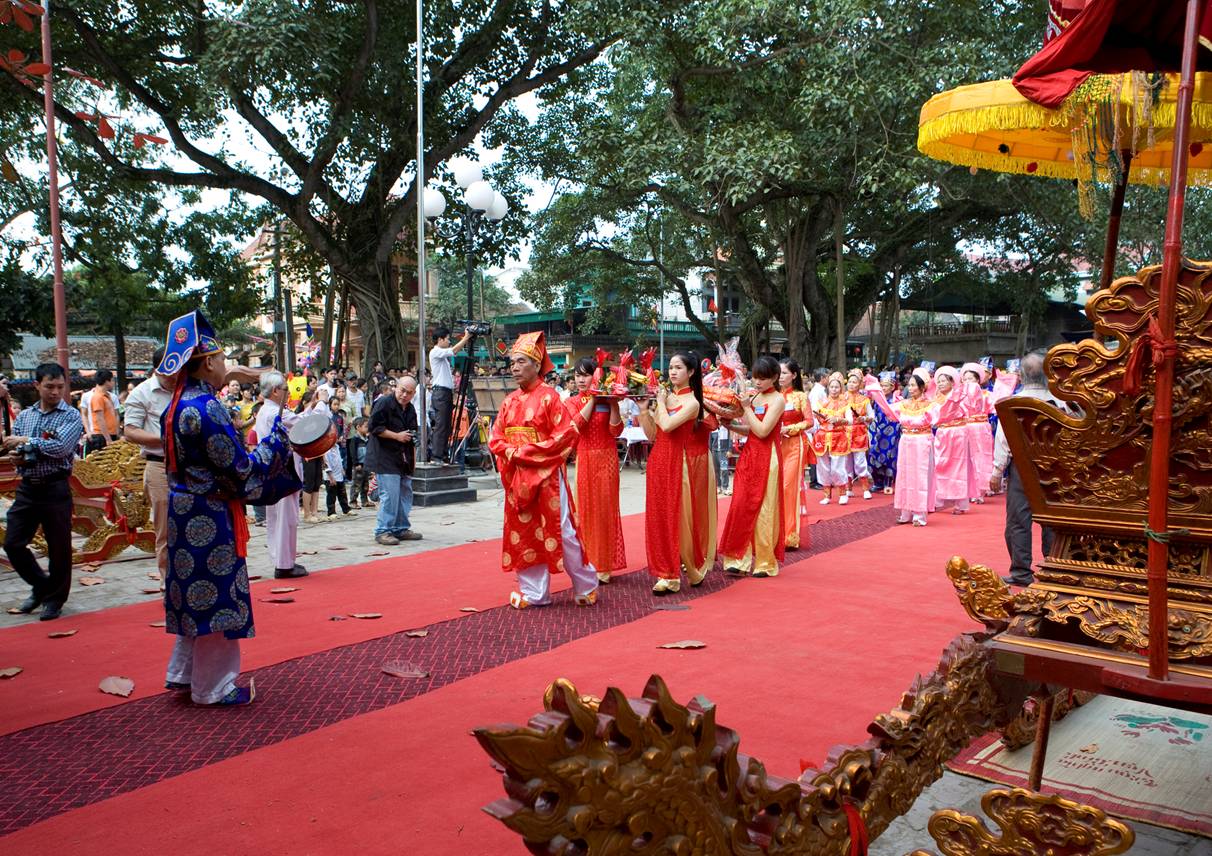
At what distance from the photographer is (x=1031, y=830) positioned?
1.94 meters

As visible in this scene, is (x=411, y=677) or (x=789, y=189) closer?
(x=411, y=677)

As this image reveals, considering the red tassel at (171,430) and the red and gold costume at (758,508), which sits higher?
the red tassel at (171,430)

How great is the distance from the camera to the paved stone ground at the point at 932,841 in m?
2.69

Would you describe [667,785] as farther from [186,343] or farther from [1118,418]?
[186,343]

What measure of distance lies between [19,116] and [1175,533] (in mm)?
17633

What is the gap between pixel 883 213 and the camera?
2120cm

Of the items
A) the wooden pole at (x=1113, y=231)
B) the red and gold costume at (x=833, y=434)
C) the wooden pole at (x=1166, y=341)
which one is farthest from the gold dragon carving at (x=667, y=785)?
the red and gold costume at (x=833, y=434)

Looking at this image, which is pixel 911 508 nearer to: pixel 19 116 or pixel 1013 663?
pixel 1013 663

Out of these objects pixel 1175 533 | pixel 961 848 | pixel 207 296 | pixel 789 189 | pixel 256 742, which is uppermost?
pixel 789 189

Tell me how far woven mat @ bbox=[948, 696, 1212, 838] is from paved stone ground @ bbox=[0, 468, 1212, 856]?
4.9 inches

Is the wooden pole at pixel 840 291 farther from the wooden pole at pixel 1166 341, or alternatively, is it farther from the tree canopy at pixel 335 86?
the wooden pole at pixel 1166 341

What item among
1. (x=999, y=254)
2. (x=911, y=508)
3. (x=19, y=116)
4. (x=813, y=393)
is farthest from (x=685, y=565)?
(x=999, y=254)

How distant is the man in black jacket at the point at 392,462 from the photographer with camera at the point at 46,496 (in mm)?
2864

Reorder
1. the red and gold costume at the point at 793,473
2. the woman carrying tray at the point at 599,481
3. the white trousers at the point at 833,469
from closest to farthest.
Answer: the woman carrying tray at the point at 599,481 → the red and gold costume at the point at 793,473 → the white trousers at the point at 833,469
